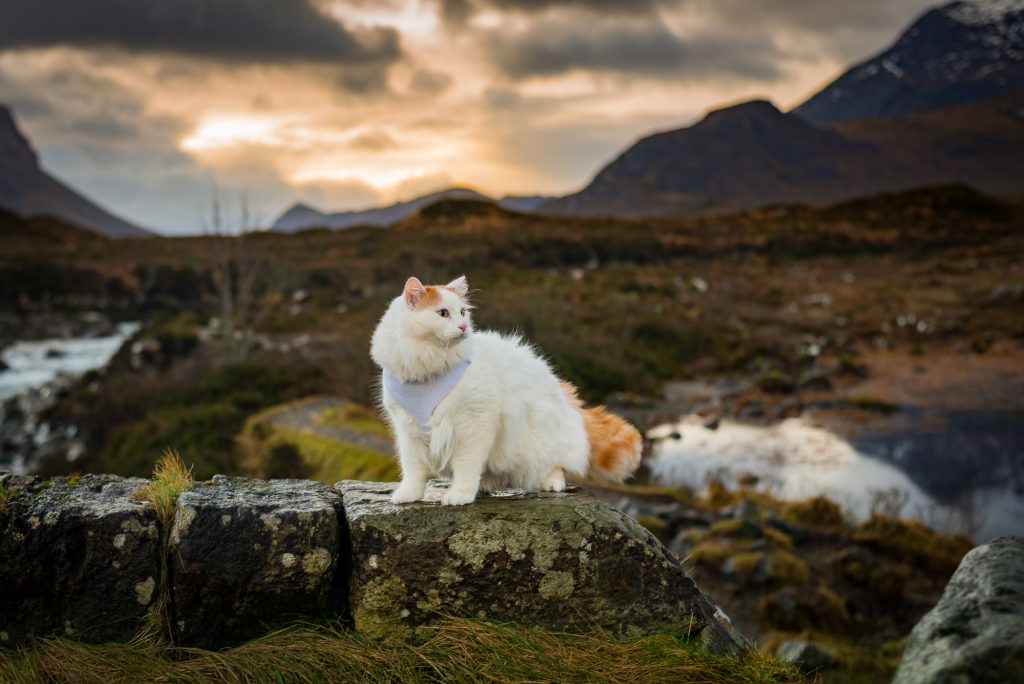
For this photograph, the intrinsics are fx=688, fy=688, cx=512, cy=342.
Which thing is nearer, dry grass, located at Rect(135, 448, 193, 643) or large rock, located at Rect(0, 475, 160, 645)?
large rock, located at Rect(0, 475, 160, 645)

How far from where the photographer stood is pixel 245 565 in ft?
11.8

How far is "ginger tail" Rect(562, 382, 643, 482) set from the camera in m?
4.95

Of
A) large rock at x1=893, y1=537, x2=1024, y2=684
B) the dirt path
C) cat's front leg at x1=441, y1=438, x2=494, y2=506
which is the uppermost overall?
cat's front leg at x1=441, y1=438, x2=494, y2=506

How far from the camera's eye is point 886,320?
102 ft

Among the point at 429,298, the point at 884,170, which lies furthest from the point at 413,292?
the point at 884,170

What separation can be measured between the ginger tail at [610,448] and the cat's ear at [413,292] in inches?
53.5

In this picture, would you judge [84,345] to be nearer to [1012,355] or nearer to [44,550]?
[44,550]

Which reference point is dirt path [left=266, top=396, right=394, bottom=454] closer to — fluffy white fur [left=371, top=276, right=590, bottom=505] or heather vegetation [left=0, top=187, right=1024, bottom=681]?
heather vegetation [left=0, top=187, right=1024, bottom=681]

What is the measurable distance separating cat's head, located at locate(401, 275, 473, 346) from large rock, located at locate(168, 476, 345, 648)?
3.78ft

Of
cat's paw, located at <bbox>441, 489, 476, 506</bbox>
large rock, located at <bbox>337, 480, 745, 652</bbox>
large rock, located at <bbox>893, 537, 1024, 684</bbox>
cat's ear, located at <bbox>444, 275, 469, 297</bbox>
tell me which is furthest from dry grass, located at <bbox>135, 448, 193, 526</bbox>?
large rock, located at <bbox>893, 537, 1024, 684</bbox>

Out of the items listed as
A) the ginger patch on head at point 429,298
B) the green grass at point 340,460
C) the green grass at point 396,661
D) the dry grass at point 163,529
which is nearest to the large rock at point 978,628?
the green grass at point 396,661

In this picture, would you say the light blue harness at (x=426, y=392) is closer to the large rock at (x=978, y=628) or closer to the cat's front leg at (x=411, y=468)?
the cat's front leg at (x=411, y=468)

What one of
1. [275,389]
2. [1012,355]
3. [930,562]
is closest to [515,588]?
[930,562]

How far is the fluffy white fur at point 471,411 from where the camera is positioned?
4.14 meters
